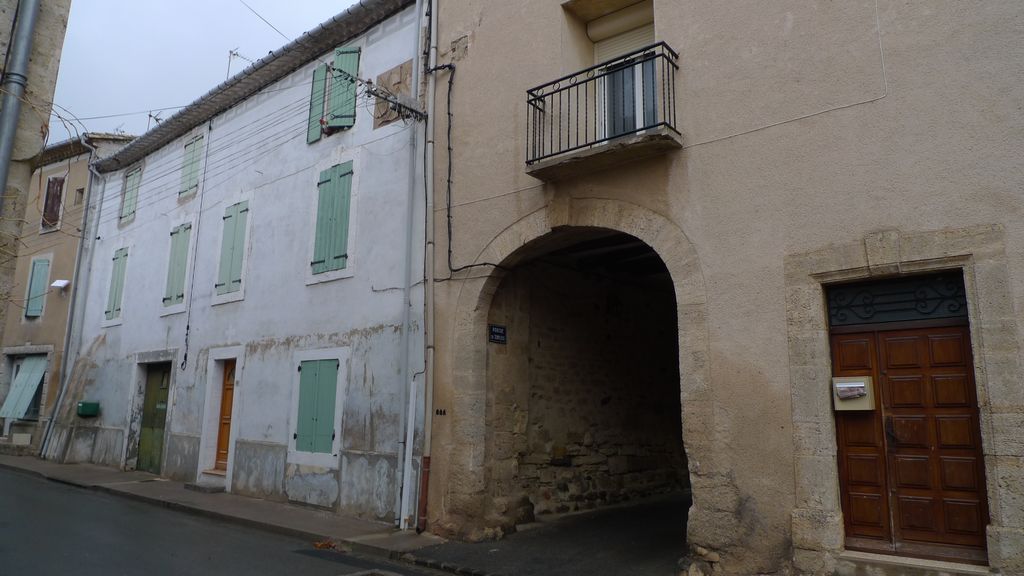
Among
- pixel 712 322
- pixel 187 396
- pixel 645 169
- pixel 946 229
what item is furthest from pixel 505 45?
pixel 187 396

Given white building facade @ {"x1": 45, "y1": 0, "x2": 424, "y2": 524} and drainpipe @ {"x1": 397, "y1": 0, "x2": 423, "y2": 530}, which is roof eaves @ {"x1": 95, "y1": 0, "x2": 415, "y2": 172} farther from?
drainpipe @ {"x1": 397, "y1": 0, "x2": 423, "y2": 530}

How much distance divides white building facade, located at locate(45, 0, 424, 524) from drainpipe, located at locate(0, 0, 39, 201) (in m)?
5.23

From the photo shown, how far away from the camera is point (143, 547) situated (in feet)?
22.1

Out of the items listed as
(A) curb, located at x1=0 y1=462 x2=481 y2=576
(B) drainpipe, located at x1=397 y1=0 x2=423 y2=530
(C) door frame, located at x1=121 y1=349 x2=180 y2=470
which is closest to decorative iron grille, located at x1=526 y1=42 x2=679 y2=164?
(B) drainpipe, located at x1=397 y1=0 x2=423 y2=530

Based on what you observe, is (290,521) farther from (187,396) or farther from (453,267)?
(187,396)

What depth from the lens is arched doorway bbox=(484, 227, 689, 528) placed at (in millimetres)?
7754

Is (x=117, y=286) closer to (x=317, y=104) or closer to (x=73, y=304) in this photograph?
(x=73, y=304)

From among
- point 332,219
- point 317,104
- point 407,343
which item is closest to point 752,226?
point 407,343

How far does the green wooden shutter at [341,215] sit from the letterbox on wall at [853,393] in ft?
20.2

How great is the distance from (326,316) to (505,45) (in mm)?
4149

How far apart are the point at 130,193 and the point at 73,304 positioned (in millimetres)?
2908

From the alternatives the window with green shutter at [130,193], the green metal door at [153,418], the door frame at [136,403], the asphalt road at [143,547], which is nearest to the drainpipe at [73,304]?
the window with green shutter at [130,193]

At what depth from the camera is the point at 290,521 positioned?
8.08 metres

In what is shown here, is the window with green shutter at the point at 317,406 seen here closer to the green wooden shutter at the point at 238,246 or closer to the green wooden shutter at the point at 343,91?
the green wooden shutter at the point at 238,246
